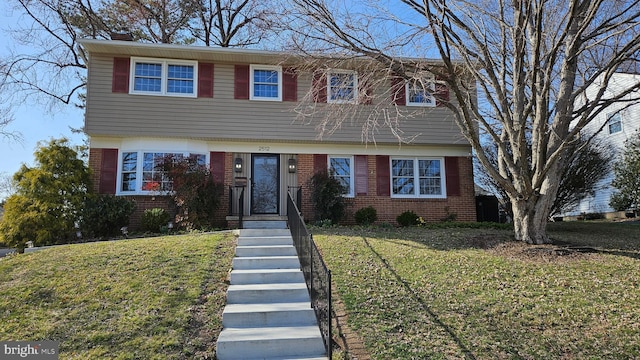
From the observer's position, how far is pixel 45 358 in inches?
178

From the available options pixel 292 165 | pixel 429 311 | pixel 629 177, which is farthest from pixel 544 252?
pixel 629 177

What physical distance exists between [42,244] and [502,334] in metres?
9.82

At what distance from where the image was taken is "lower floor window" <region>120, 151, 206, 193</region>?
1160 centimetres

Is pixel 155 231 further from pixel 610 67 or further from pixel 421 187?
pixel 610 67

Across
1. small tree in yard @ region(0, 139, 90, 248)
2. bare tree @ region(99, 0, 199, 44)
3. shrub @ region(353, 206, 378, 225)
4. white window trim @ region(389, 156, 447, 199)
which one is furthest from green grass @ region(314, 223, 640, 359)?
bare tree @ region(99, 0, 199, 44)

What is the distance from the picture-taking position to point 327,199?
38.4ft

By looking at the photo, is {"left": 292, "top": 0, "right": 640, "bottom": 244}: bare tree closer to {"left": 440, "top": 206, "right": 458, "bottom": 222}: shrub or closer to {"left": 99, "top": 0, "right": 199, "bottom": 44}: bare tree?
{"left": 440, "top": 206, "right": 458, "bottom": 222}: shrub

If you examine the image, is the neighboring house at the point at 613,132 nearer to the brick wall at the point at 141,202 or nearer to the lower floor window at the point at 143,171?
the brick wall at the point at 141,202

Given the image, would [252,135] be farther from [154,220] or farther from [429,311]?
[429,311]

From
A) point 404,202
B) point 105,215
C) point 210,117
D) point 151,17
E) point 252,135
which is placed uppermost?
point 151,17

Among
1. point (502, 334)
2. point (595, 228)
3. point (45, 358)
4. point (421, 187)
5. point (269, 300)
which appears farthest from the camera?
point (421, 187)

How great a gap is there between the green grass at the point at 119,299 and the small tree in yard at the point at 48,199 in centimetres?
207

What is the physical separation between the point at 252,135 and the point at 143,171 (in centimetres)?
323

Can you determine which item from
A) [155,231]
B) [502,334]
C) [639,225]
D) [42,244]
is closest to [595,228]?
[639,225]
